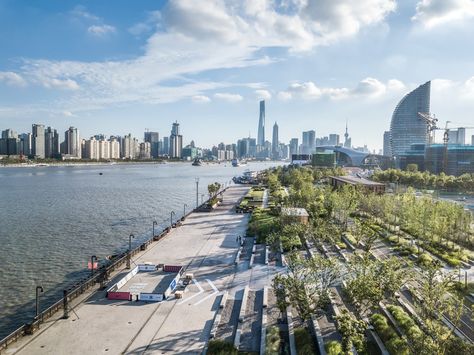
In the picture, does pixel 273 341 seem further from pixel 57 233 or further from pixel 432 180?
pixel 432 180

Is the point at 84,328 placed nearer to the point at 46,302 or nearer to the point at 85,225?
the point at 46,302

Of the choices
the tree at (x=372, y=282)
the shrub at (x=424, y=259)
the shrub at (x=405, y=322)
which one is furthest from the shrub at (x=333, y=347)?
the shrub at (x=424, y=259)

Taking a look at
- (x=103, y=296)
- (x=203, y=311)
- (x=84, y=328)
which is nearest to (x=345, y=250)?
(x=203, y=311)

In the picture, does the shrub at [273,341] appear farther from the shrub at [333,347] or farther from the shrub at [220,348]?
the shrub at [333,347]

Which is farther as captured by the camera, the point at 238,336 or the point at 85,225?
the point at 85,225

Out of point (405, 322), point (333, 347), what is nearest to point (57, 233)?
point (333, 347)

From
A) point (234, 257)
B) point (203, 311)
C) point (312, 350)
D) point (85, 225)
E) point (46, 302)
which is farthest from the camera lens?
point (85, 225)

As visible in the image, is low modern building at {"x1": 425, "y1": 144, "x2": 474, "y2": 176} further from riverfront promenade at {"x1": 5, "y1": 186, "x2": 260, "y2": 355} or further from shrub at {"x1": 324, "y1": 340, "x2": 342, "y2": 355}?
shrub at {"x1": 324, "y1": 340, "x2": 342, "y2": 355}
